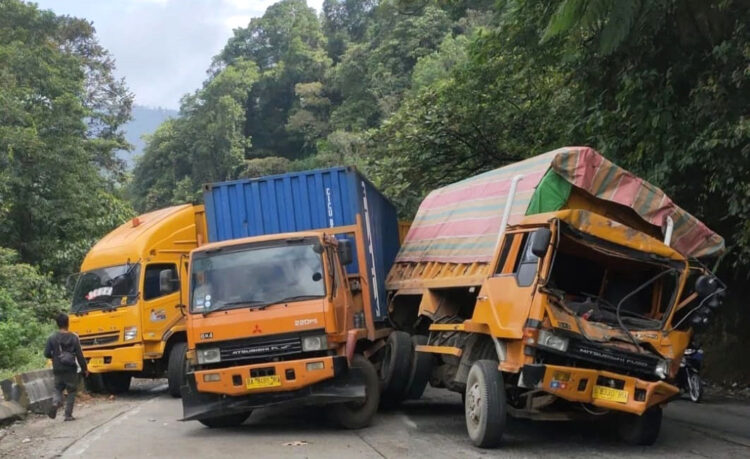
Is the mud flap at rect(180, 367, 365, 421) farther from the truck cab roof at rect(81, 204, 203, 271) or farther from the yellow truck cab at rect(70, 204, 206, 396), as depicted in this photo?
the truck cab roof at rect(81, 204, 203, 271)

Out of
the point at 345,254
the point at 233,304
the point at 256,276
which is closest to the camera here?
the point at 233,304

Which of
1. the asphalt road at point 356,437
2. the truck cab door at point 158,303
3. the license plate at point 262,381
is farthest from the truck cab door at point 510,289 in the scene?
the truck cab door at point 158,303

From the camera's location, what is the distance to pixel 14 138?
24031 mm

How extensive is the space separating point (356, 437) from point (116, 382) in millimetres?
7528

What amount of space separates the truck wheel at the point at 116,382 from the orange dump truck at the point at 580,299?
7.78 m

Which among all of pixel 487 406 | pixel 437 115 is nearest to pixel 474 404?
pixel 487 406

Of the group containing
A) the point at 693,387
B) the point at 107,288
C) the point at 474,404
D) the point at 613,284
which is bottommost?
the point at 693,387

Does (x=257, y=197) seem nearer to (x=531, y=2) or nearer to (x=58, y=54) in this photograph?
(x=531, y=2)

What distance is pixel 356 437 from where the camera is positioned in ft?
29.6

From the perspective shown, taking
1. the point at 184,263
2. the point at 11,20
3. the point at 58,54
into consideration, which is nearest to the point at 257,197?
the point at 184,263

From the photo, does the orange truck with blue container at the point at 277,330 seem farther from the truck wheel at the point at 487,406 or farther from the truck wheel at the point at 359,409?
the truck wheel at the point at 487,406

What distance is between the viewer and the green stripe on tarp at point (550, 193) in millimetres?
8359

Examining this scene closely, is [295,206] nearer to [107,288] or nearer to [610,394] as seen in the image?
[107,288]

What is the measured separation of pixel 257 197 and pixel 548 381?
17.5 ft
